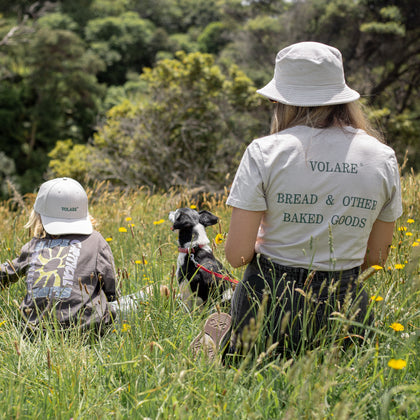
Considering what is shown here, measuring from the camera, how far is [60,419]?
156 cm

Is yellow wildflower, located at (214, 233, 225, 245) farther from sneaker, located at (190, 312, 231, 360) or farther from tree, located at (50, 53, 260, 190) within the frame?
tree, located at (50, 53, 260, 190)

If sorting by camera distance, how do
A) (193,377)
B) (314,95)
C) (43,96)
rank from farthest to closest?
(43,96) < (314,95) < (193,377)

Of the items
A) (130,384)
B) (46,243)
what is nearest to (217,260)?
(46,243)

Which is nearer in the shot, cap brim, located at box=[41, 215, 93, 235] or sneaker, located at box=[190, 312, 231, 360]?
sneaker, located at box=[190, 312, 231, 360]

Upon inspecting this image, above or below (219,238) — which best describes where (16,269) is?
below

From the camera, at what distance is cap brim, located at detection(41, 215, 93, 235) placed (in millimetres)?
2668

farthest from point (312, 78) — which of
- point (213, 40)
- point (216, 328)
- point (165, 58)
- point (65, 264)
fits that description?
point (213, 40)

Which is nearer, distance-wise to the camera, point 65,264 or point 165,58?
point 65,264

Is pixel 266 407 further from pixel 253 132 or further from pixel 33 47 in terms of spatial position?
pixel 33 47

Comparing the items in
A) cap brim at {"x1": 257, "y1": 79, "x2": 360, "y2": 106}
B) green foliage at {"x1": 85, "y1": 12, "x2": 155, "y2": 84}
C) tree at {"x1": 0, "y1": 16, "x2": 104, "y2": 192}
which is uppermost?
green foliage at {"x1": 85, "y1": 12, "x2": 155, "y2": 84}

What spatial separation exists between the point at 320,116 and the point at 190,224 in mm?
1438

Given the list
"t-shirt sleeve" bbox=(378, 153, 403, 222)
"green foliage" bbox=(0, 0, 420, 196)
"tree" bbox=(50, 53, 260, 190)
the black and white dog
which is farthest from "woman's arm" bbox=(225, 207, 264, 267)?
"tree" bbox=(50, 53, 260, 190)

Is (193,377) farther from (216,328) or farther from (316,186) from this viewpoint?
(316,186)

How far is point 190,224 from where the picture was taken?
3.09 metres
